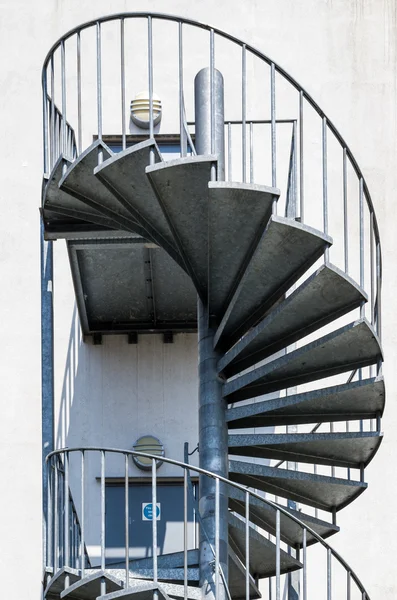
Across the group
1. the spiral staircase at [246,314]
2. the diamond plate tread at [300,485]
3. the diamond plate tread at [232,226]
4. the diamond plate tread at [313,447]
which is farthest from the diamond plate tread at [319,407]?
the diamond plate tread at [232,226]

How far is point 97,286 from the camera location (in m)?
10.1

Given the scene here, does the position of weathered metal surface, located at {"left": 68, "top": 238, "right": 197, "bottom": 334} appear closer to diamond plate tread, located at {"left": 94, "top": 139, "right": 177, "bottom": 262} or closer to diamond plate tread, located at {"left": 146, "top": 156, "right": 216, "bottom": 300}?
diamond plate tread, located at {"left": 94, "top": 139, "right": 177, "bottom": 262}

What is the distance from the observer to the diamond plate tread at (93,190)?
8.51 m

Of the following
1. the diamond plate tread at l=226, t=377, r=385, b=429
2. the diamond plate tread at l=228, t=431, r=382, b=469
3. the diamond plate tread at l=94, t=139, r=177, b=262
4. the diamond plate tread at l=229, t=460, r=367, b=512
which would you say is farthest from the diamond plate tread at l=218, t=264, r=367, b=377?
the diamond plate tread at l=94, t=139, r=177, b=262

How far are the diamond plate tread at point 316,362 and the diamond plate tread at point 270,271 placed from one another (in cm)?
30

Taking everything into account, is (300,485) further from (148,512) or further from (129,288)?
(129,288)

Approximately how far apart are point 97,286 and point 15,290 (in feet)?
2.51

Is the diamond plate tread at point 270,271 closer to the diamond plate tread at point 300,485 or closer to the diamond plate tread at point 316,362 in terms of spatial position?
the diamond plate tread at point 316,362

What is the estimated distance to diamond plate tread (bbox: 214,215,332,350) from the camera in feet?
26.5

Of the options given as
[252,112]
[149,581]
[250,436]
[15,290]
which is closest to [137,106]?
[252,112]

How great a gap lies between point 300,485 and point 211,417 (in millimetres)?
770

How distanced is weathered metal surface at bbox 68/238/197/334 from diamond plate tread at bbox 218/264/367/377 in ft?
3.60

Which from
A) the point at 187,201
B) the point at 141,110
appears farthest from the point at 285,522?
the point at 141,110

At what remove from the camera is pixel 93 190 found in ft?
28.6
